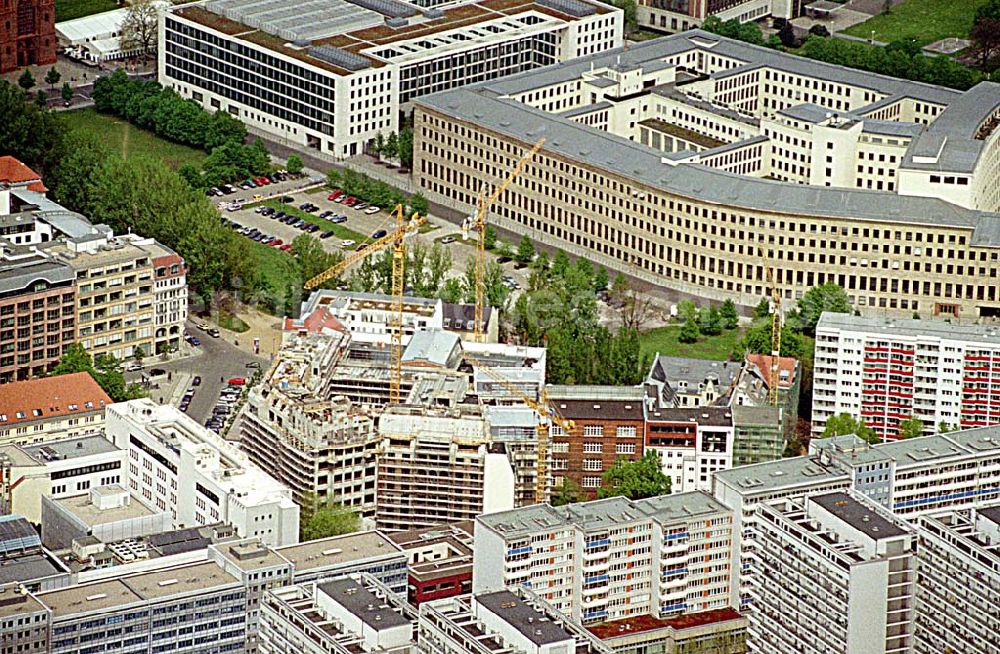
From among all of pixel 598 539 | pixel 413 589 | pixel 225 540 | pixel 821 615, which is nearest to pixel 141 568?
pixel 225 540

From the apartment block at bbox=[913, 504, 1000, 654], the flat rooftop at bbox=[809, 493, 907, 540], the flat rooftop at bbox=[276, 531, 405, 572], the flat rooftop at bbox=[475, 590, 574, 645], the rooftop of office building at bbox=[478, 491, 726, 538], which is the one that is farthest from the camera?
the rooftop of office building at bbox=[478, 491, 726, 538]

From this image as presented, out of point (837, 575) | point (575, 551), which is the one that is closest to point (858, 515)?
point (837, 575)

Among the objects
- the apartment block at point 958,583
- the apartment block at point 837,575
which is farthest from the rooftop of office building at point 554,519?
the apartment block at point 958,583

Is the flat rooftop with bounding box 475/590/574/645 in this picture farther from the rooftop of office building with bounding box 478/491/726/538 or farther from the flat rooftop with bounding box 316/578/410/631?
the rooftop of office building with bounding box 478/491/726/538

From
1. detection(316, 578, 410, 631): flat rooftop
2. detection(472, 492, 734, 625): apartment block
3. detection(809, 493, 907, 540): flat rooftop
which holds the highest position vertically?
detection(809, 493, 907, 540): flat rooftop

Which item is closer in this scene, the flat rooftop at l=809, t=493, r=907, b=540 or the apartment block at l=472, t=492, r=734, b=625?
the flat rooftop at l=809, t=493, r=907, b=540

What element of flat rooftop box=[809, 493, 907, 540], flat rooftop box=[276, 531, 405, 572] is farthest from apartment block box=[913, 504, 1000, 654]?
flat rooftop box=[276, 531, 405, 572]

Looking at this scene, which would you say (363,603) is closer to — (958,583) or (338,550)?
(338,550)
